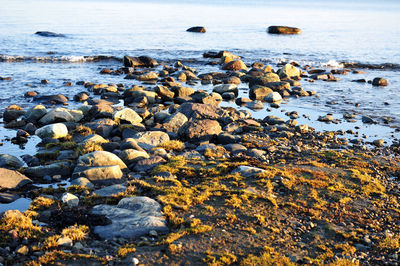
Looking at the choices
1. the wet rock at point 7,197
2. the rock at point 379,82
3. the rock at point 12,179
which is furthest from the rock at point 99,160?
the rock at point 379,82

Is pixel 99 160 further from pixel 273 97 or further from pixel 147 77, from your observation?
pixel 147 77

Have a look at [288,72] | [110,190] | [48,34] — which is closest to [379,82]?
[288,72]

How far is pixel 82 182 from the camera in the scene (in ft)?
40.2

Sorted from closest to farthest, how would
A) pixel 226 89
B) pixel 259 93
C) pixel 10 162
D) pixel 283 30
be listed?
pixel 10 162 < pixel 259 93 < pixel 226 89 < pixel 283 30

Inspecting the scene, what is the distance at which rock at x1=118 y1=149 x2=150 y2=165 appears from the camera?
14336 millimetres

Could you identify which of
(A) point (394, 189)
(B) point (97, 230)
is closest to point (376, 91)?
(A) point (394, 189)

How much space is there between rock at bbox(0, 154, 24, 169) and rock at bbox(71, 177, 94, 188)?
3072 mm

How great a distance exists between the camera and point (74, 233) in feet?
29.9

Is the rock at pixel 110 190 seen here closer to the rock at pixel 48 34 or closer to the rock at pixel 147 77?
the rock at pixel 147 77

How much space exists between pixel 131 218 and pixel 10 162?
661 cm

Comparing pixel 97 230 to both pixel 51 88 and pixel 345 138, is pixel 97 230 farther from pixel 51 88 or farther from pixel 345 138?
pixel 51 88

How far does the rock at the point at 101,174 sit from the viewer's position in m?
12.7

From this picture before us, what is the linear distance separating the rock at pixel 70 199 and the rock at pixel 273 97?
723 inches

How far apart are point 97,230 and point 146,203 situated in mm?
1693
